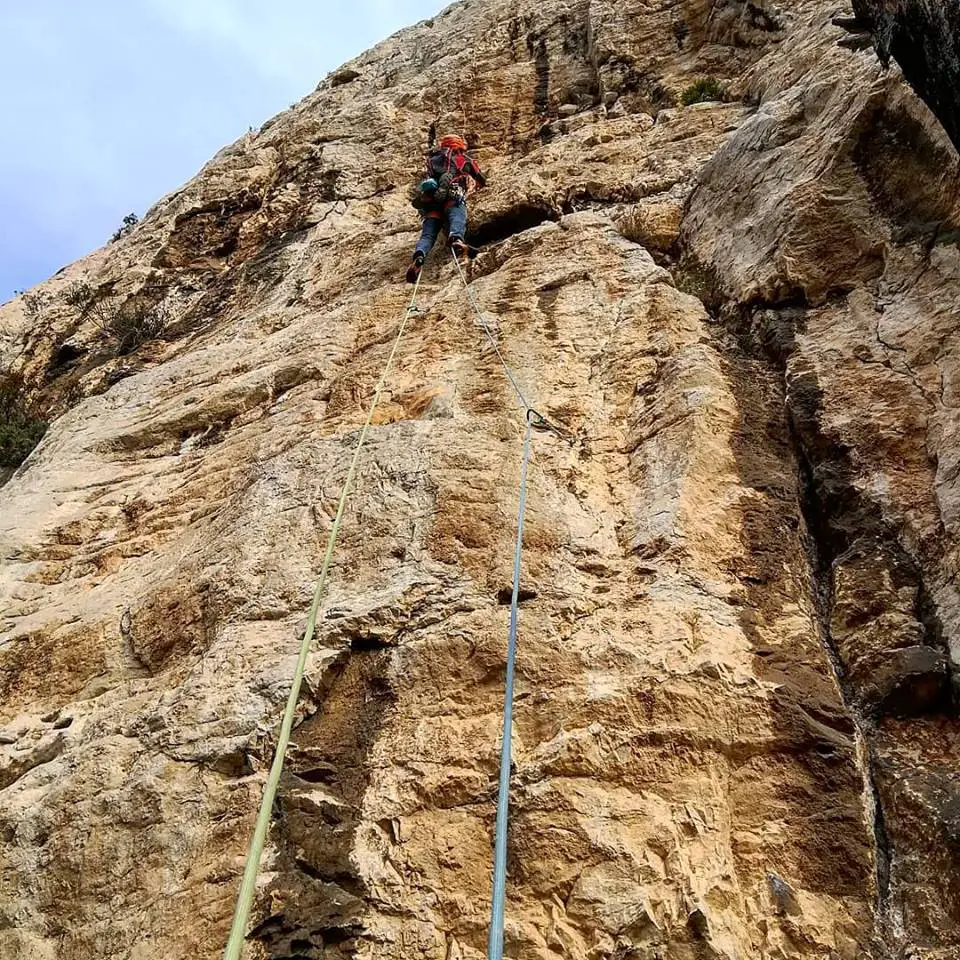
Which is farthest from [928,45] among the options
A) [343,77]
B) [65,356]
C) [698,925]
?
[343,77]

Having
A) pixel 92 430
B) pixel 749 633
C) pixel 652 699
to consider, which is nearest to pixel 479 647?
pixel 652 699

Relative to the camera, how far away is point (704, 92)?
28.5ft

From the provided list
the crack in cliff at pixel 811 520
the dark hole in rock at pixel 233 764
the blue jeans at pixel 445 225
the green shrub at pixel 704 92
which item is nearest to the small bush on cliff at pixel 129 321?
the blue jeans at pixel 445 225

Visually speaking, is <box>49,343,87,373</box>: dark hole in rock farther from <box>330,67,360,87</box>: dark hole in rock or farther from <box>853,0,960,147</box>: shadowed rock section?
<box>853,0,960,147</box>: shadowed rock section

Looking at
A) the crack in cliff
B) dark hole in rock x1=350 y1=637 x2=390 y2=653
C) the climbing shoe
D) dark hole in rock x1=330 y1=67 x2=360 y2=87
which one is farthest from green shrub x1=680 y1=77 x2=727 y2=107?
dark hole in rock x1=350 y1=637 x2=390 y2=653

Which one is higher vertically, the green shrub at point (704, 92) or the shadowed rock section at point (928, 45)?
the green shrub at point (704, 92)

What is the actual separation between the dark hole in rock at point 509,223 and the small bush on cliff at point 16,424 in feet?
15.7

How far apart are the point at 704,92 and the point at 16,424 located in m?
7.86

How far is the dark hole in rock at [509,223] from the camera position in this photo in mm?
7621

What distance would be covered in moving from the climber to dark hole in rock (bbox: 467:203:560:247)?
0.51 feet

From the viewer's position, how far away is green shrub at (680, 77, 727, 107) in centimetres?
852

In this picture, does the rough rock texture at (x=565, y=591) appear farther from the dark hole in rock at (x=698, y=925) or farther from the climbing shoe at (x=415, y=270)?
the climbing shoe at (x=415, y=270)

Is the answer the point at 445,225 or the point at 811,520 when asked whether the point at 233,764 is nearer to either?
the point at 811,520

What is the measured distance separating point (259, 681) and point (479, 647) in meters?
0.90
